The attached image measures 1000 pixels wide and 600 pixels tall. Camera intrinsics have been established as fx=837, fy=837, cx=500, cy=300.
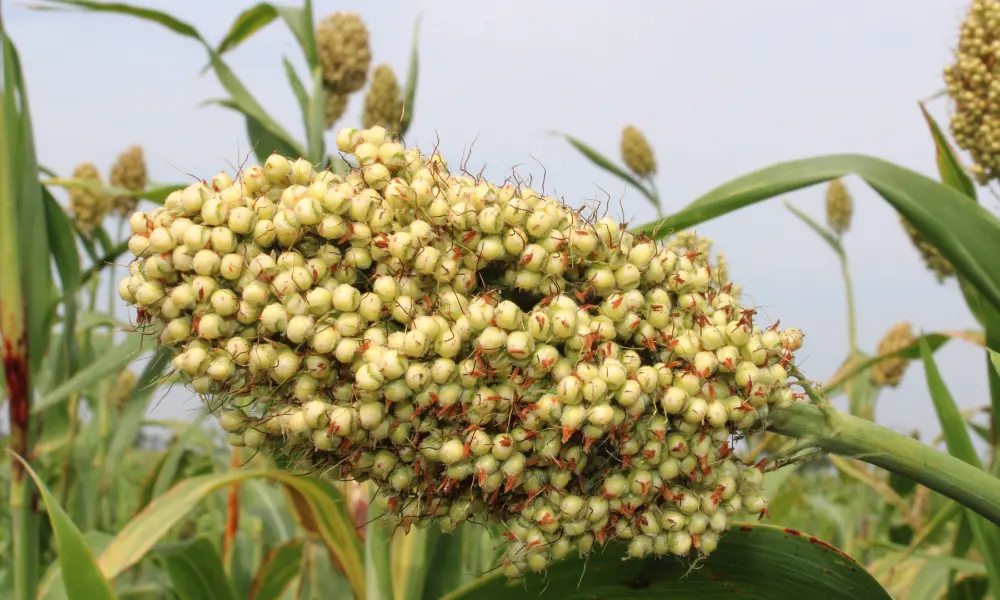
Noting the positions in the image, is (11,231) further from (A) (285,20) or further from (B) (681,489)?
(B) (681,489)

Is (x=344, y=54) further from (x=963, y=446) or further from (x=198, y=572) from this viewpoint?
(x=963, y=446)

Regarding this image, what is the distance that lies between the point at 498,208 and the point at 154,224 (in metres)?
0.59

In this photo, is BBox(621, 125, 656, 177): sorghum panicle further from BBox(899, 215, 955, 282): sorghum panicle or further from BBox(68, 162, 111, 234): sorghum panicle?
BBox(68, 162, 111, 234): sorghum panicle

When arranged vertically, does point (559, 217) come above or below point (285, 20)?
below

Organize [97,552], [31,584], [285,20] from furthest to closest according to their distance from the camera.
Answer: [285,20] → [97,552] → [31,584]

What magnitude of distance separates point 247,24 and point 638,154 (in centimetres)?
351

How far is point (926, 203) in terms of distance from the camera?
1896mm

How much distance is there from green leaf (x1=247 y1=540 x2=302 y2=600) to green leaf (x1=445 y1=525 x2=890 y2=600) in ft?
6.76

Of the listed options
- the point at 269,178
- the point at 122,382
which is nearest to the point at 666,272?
the point at 269,178

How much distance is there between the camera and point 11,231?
2.65m

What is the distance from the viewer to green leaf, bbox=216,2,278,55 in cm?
350

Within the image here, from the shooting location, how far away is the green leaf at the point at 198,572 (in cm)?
292

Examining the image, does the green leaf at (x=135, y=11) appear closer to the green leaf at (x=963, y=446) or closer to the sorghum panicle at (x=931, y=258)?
the green leaf at (x=963, y=446)

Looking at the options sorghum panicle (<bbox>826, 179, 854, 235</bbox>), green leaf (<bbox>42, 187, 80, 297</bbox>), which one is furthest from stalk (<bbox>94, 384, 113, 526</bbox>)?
sorghum panicle (<bbox>826, 179, 854, 235</bbox>)
